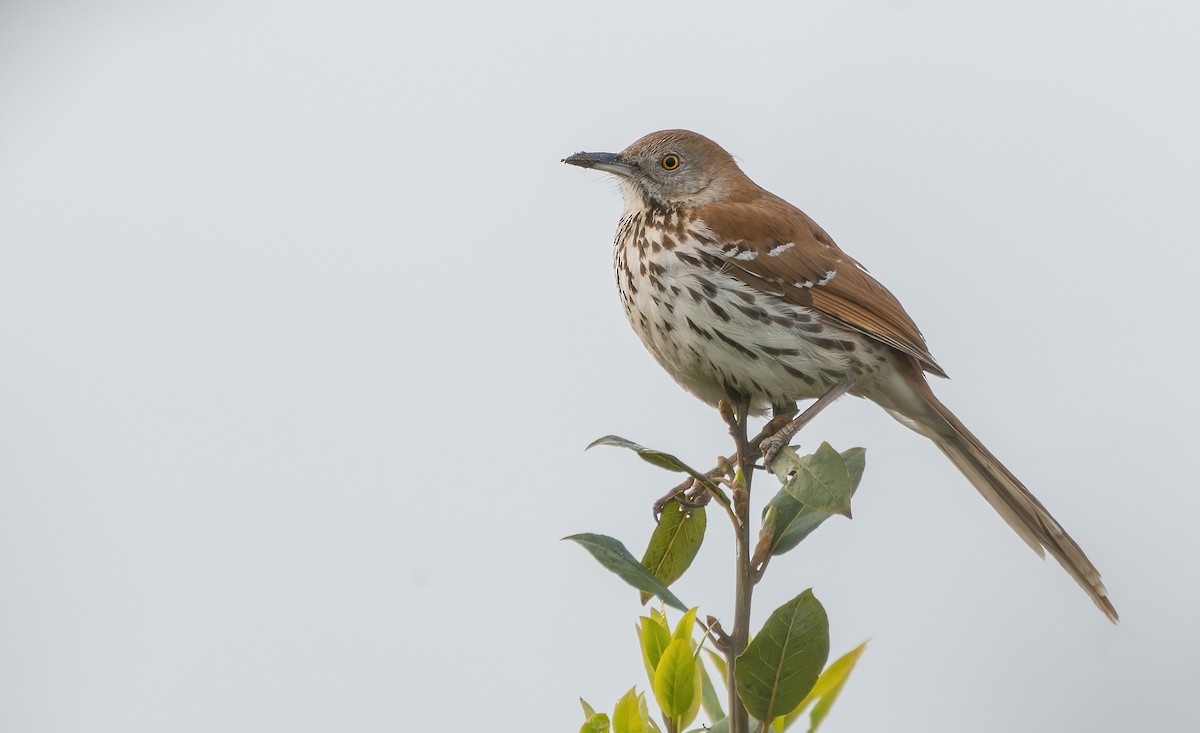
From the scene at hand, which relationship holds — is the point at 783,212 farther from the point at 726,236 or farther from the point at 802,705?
the point at 802,705

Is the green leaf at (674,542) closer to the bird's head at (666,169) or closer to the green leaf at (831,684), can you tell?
the green leaf at (831,684)

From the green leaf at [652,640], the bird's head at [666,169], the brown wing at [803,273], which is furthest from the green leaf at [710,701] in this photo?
the bird's head at [666,169]

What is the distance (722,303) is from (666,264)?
224 mm

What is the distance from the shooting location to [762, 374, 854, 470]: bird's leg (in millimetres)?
2928

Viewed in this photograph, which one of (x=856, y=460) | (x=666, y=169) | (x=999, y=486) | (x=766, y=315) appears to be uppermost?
(x=666, y=169)

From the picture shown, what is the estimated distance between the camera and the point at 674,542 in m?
2.79

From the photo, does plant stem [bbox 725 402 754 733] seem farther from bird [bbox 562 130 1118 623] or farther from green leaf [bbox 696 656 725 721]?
bird [bbox 562 130 1118 623]

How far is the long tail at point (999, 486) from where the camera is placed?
12.6ft

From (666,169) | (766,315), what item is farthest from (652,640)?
(666,169)

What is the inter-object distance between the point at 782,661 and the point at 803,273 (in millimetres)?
1958

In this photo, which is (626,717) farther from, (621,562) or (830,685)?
(830,685)

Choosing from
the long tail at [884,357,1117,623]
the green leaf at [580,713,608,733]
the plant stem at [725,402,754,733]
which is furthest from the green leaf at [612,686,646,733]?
the long tail at [884,357,1117,623]

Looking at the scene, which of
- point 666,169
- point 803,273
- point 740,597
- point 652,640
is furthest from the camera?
point 666,169

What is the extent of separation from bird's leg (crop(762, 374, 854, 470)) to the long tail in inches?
10.9
